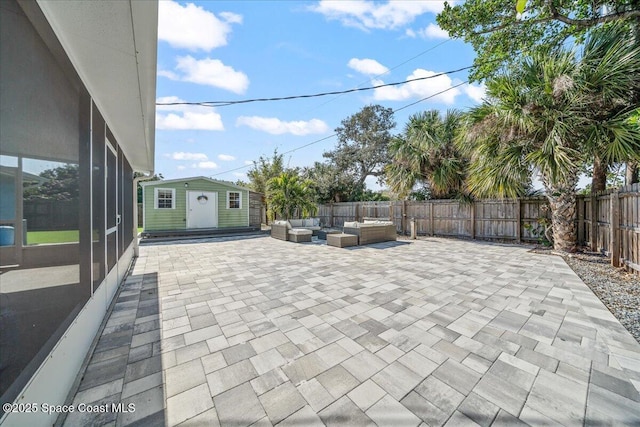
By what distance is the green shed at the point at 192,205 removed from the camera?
11.0m

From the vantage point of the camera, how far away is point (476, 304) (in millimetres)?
3281

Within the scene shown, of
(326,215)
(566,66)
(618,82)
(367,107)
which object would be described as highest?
(367,107)

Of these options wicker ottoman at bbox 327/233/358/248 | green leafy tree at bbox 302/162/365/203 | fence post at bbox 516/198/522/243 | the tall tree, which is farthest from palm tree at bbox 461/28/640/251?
the tall tree

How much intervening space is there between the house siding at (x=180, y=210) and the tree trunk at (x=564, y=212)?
40.8ft

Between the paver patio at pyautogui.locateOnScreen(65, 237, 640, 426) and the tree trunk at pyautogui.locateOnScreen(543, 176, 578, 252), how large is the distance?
2972mm

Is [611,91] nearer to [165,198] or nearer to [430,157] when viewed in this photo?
[430,157]

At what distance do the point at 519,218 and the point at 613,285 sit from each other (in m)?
4.70

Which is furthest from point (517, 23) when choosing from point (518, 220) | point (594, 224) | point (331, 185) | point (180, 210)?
point (180, 210)

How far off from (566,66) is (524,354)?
6301mm

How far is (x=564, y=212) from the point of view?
21.0 feet

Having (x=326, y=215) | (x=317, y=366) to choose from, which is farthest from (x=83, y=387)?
(x=326, y=215)

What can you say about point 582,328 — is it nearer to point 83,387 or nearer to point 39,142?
point 83,387

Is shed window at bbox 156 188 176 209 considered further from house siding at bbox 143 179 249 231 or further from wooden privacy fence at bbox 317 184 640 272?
wooden privacy fence at bbox 317 184 640 272

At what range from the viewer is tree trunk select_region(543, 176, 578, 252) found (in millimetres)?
6281
